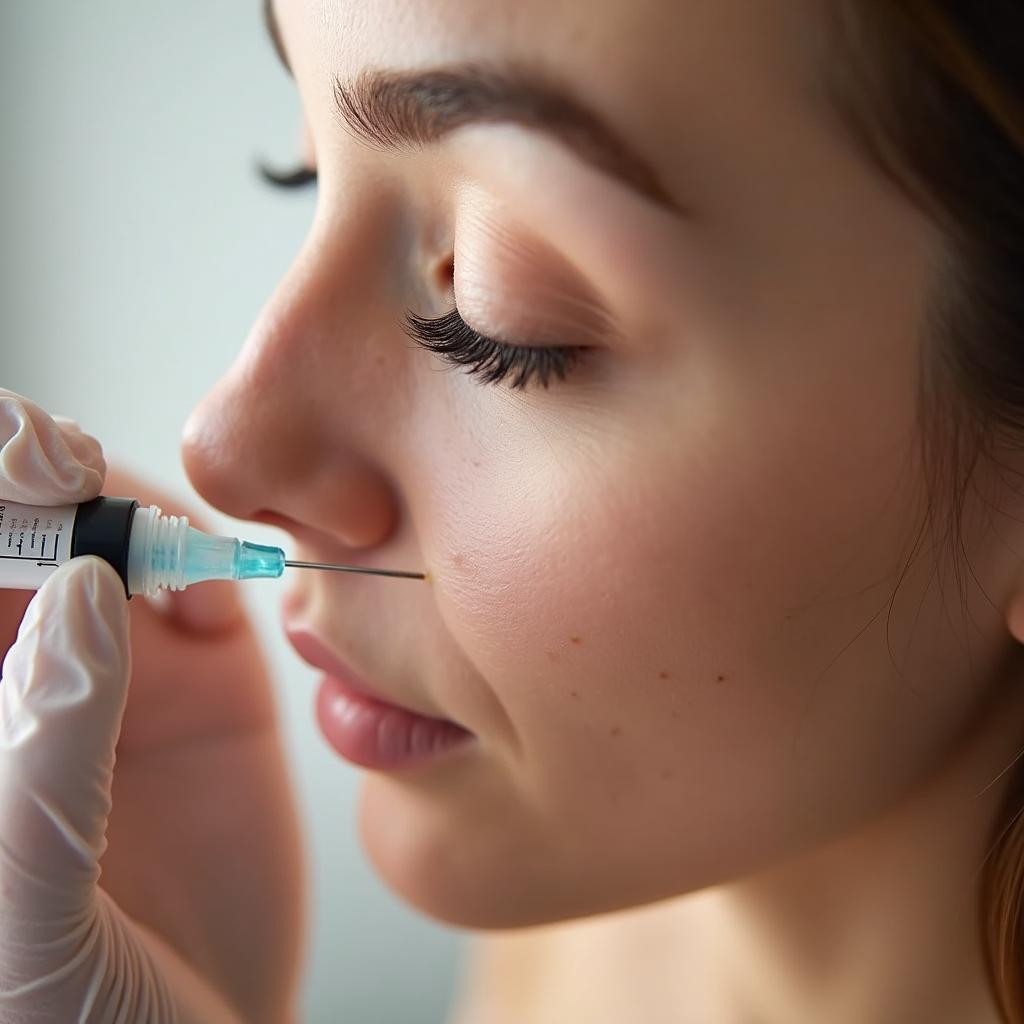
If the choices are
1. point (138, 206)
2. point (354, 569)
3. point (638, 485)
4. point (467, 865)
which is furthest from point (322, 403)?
point (138, 206)

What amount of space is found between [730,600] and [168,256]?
3.92ft

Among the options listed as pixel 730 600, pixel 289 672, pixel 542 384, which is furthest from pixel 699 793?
pixel 289 672

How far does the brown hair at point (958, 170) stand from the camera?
53 centimetres

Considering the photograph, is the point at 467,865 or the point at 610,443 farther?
the point at 467,865

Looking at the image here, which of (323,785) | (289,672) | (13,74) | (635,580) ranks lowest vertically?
(323,785)

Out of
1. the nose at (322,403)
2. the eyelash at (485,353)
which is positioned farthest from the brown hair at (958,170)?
the nose at (322,403)

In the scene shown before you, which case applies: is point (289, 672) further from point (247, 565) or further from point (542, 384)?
point (542, 384)

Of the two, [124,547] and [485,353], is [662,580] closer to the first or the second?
[485,353]

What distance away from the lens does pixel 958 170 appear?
0.55 metres

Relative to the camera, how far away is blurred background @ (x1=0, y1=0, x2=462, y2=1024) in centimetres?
150

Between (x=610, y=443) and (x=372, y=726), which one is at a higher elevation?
(x=610, y=443)

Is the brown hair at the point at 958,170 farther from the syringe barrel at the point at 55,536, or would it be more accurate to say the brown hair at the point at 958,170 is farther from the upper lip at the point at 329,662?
the syringe barrel at the point at 55,536

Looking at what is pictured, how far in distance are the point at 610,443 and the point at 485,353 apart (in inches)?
3.6

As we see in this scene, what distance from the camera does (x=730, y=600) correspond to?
0.62 meters
